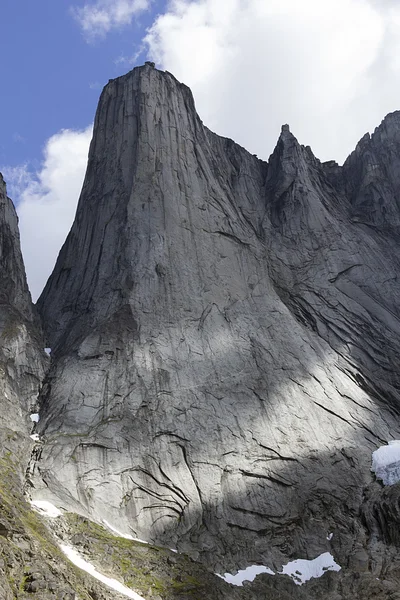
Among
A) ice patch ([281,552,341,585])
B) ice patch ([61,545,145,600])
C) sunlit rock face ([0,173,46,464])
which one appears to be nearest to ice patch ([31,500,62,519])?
sunlit rock face ([0,173,46,464])

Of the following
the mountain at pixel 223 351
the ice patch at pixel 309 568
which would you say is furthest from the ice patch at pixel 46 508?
the ice patch at pixel 309 568

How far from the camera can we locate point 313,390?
143 ft

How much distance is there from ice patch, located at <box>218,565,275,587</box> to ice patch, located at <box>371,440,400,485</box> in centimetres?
909

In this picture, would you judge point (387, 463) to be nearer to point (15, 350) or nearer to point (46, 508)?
point (46, 508)

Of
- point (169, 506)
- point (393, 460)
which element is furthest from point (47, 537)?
point (393, 460)

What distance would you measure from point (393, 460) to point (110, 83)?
44161 millimetres

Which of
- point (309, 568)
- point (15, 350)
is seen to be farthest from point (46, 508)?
point (15, 350)

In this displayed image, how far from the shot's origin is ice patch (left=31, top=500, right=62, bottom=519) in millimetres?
31109

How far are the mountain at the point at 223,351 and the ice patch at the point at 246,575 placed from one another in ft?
1.70

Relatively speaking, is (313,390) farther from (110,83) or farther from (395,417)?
(110,83)

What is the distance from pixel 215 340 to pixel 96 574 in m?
20.7

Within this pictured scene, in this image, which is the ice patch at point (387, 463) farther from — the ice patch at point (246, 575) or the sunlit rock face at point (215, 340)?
the ice patch at point (246, 575)

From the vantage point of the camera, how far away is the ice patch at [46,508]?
31.1 m

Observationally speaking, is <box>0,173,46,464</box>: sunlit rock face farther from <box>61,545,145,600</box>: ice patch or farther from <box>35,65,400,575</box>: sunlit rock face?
<box>61,545,145,600</box>: ice patch
